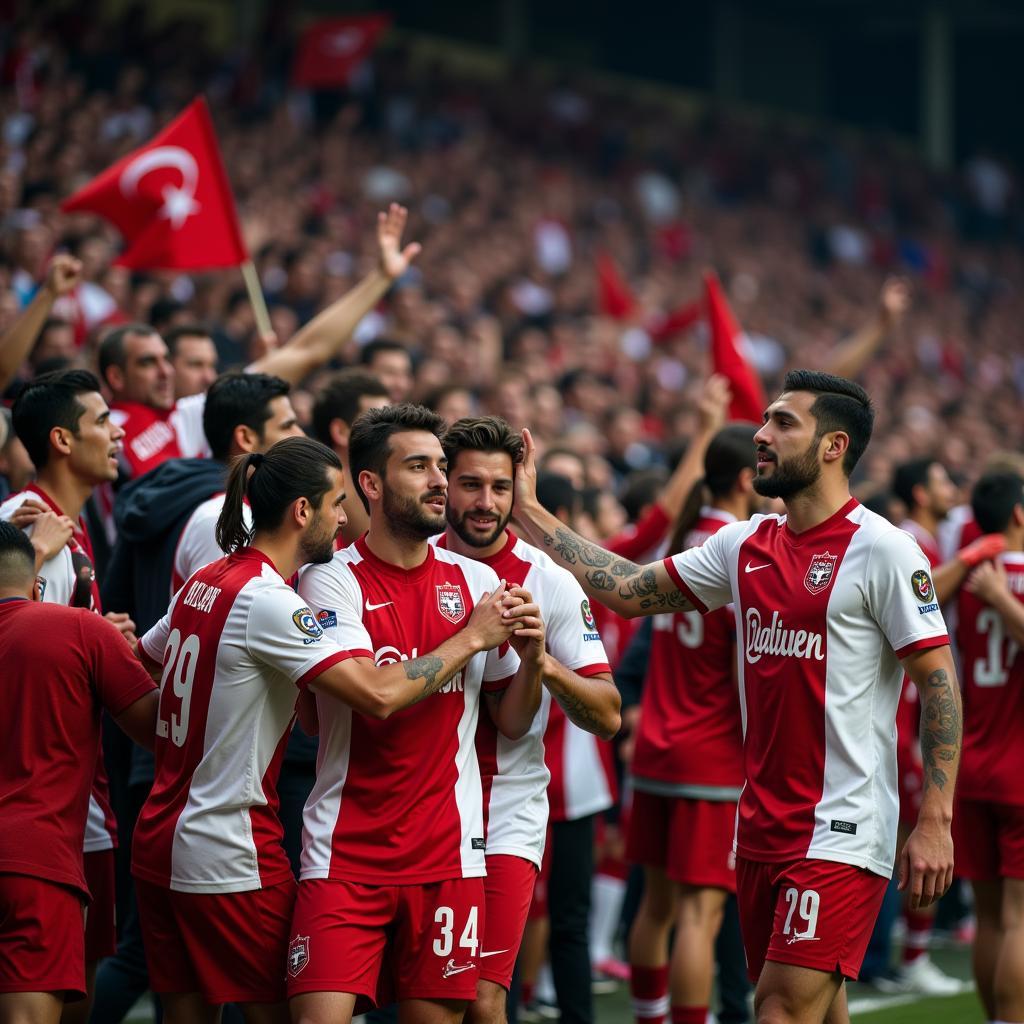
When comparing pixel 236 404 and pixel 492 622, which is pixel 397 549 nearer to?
pixel 492 622

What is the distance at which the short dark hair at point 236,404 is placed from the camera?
5.78 m

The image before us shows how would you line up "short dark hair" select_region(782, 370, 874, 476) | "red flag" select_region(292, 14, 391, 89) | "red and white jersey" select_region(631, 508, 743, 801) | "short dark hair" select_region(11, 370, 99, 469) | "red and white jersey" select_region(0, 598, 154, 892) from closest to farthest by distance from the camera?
"red and white jersey" select_region(0, 598, 154, 892)
"short dark hair" select_region(782, 370, 874, 476)
"short dark hair" select_region(11, 370, 99, 469)
"red and white jersey" select_region(631, 508, 743, 801)
"red flag" select_region(292, 14, 391, 89)

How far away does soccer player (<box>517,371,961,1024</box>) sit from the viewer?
479 centimetres

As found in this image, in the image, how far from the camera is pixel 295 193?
16.3 metres

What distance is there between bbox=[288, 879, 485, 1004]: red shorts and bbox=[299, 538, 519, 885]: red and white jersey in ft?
0.15

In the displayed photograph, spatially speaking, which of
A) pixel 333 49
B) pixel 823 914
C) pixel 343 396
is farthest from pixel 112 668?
pixel 333 49

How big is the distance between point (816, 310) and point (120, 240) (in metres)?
12.4

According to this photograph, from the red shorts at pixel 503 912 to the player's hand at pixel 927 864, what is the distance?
113 cm

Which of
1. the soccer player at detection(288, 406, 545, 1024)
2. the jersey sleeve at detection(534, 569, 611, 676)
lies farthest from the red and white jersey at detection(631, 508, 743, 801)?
the soccer player at detection(288, 406, 545, 1024)

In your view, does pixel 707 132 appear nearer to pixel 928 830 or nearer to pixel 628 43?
pixel 628 43

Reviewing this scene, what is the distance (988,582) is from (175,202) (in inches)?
171

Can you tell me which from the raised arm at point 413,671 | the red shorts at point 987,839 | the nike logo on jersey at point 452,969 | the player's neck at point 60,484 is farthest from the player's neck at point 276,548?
the red shorts at point 987,839

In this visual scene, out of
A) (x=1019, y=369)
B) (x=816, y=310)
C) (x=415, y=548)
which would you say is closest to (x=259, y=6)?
(x=816, y=310)

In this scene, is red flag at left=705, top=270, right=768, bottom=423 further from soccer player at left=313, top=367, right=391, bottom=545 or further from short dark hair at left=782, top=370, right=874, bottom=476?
short dark hair at left=782, top=370, right=874, bottom=476
